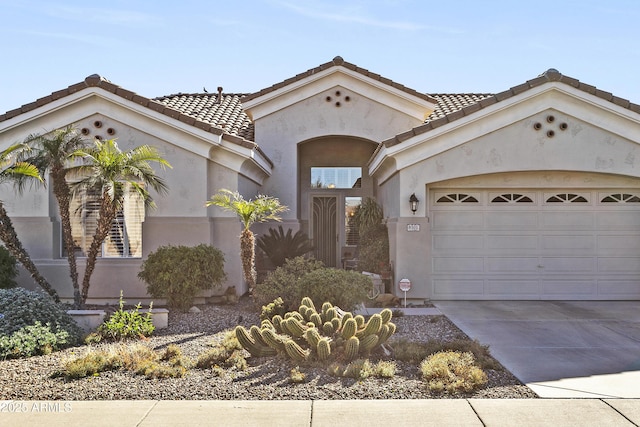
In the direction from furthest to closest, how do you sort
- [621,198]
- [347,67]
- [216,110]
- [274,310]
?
[216,110] < [347,67] < [621,198] < [274,310]

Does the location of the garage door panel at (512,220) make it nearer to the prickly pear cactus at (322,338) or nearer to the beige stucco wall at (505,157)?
the beige stucco wall at (505,157)

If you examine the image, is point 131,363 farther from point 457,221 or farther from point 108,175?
point 457,221

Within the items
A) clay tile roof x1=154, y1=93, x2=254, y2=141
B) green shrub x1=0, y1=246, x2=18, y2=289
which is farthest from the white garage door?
green shrub x1=0, y1=246, x2=18, y2=289

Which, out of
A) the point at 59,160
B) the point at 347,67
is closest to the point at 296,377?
the point at 59,160

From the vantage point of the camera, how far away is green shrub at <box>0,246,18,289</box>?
1246 centimetres

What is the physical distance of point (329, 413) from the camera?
241 inches

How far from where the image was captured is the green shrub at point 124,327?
9.48 meters

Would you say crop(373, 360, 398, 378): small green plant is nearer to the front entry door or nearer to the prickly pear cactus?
the prickly pear cactus

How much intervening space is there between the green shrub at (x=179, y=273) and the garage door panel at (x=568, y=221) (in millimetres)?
7465

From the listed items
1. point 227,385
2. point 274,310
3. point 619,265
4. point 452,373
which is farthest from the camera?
point 619,265

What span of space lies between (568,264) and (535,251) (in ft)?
2.63

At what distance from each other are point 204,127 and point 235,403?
26.4 ft

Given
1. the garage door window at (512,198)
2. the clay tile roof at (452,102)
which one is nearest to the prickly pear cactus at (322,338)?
the garage door window at (512,198)

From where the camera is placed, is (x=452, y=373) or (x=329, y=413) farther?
(x=452, y=373)
